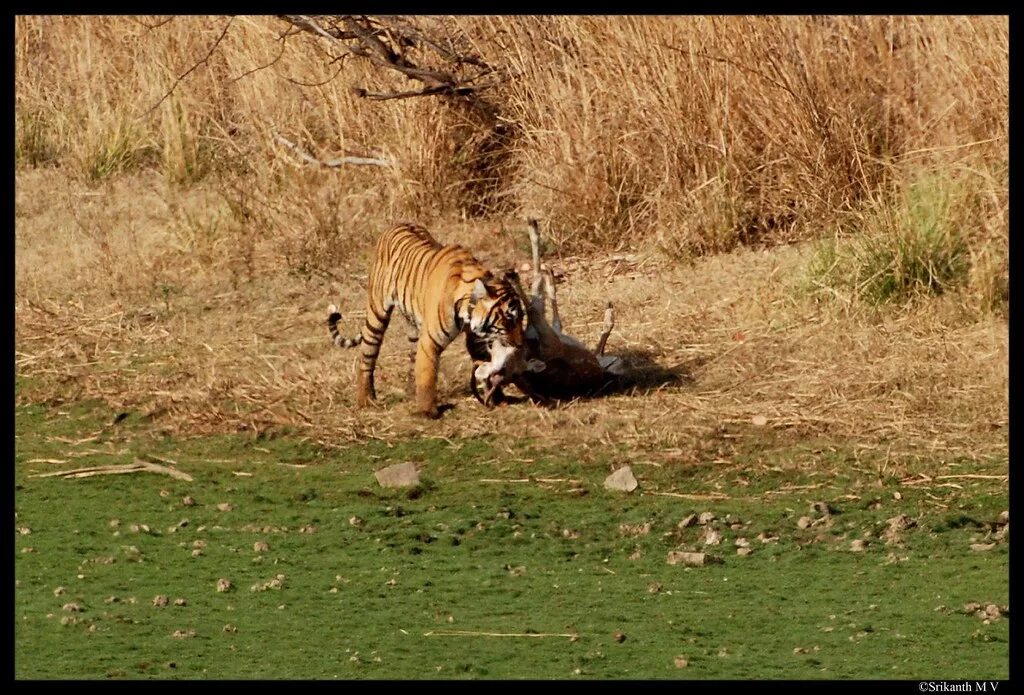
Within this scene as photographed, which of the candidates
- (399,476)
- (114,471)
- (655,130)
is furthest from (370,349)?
(655,130)

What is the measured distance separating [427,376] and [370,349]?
535mm

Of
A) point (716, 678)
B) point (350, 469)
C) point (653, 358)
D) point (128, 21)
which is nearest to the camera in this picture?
point (716, 678)

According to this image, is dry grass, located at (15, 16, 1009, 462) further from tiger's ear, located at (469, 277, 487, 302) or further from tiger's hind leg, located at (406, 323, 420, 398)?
tiger's ear, located at (469, 277, 487, 302)

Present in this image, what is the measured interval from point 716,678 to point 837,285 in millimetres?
4524

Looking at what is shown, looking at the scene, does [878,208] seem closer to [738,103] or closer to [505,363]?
[738,103]

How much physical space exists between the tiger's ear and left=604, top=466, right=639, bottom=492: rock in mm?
1074

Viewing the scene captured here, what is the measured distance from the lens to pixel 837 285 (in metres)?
9.32

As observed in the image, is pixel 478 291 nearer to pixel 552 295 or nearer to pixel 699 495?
pixel 552 295

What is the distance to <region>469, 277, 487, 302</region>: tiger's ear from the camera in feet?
26.2

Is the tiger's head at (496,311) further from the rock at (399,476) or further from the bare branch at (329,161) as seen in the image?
the bare branch at (329,161)

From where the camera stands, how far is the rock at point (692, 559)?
6.41 meters

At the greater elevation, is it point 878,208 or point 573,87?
point 573,87

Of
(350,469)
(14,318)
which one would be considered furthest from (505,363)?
(14,318)

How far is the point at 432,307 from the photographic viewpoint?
824 centimetres
